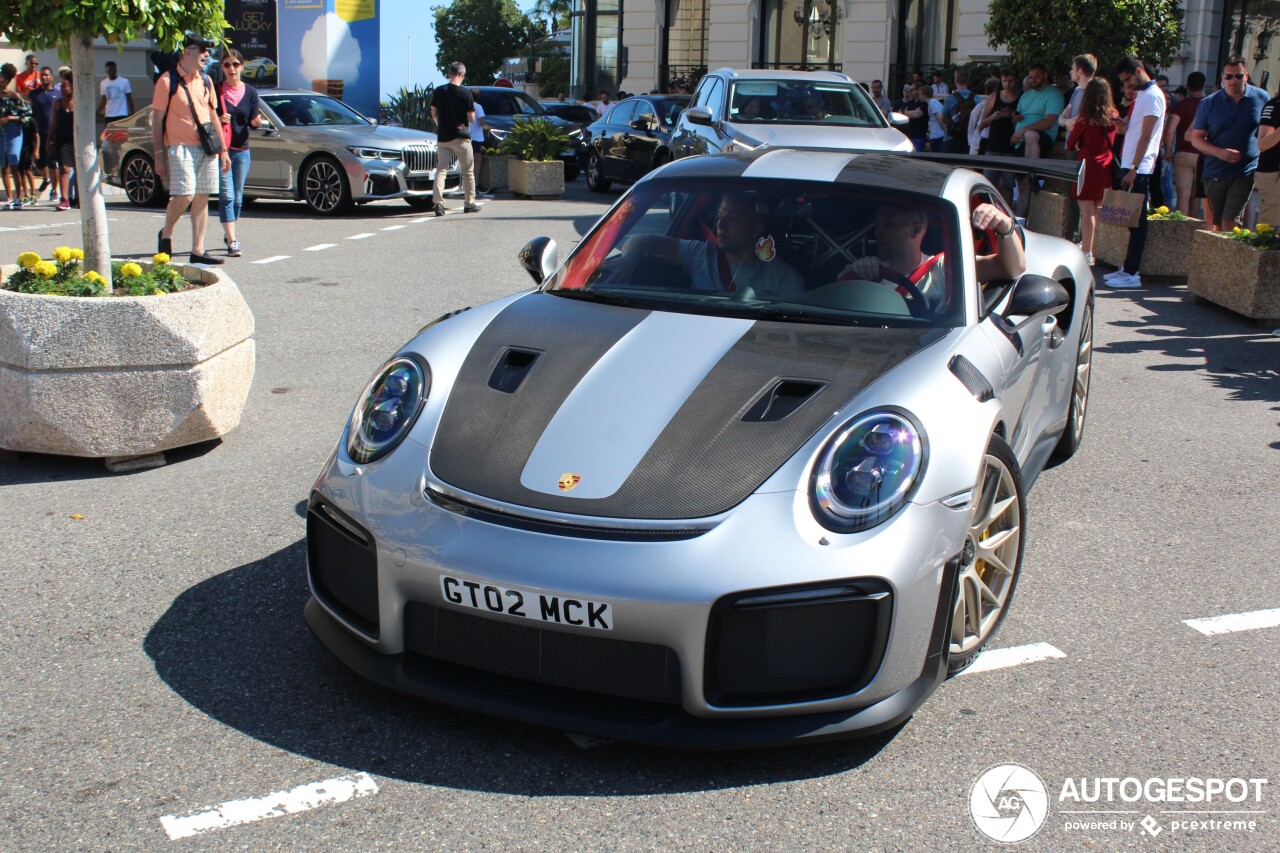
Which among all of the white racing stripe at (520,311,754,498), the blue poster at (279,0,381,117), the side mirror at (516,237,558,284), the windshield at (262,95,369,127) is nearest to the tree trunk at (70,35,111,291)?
the side mirror at (516,237,558,284)

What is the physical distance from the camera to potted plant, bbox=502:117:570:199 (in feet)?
60.7

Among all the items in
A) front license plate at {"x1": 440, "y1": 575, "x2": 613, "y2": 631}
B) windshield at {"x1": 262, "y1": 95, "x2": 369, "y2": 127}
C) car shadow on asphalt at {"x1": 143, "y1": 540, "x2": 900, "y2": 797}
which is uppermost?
windshield at {"x1": 262, "y1": 95, "x2": 369, "y2": 127}

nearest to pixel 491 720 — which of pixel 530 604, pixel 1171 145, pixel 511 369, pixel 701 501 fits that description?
pixel 530 604

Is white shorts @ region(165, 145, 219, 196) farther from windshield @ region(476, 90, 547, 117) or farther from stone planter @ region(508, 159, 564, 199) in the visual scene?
windshield @ region(476, 90, 547, 117)

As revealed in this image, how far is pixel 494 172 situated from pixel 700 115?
7.42 meters

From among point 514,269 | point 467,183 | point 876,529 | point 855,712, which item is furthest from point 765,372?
point 467,183

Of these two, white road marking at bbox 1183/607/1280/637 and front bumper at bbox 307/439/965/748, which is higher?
front bumper at bbox 307/439/965/748

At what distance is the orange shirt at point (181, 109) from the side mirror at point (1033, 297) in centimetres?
729

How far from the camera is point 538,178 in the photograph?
731 inches

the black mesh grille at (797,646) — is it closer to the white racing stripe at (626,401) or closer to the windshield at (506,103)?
the white racing stripe at (626,401)

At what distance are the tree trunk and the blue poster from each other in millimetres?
19798

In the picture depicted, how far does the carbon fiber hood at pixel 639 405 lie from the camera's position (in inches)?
128

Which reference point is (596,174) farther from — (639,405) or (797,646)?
(797,646)

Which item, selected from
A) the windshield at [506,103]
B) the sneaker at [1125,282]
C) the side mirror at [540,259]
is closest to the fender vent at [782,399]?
the side mirror at [540,259]
